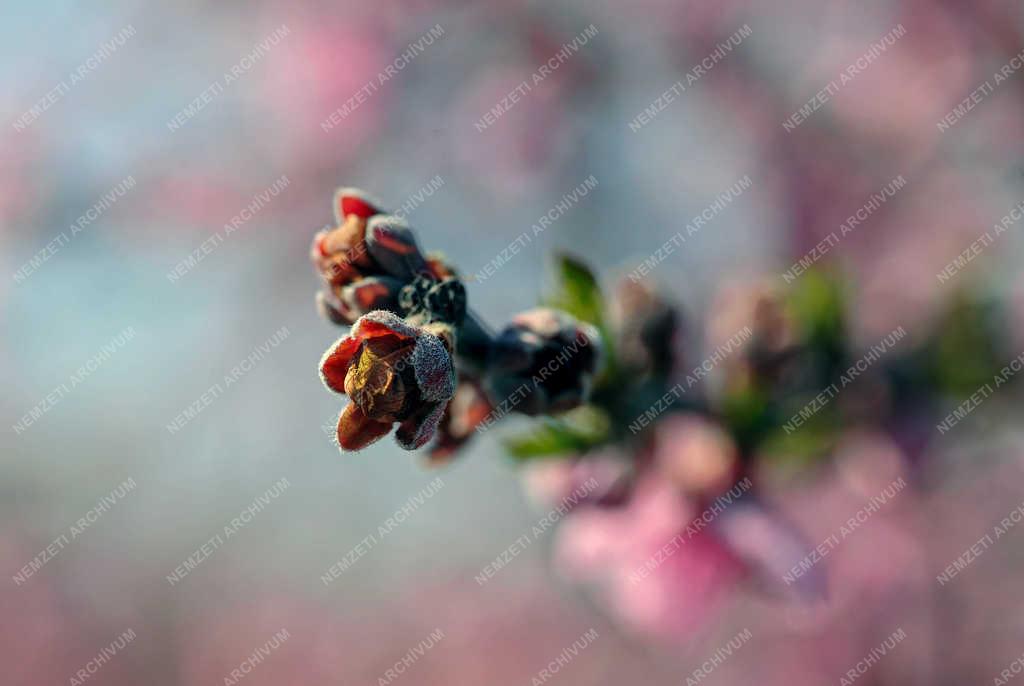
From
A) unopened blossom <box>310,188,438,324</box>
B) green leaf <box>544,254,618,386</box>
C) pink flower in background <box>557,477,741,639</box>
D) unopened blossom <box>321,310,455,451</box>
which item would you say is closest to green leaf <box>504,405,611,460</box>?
green leaf <box>544,254,618,386</box>

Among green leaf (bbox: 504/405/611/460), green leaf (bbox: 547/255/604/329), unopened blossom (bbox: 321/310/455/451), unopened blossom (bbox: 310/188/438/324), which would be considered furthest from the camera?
green leaf (bbox: 504/405/611/460)

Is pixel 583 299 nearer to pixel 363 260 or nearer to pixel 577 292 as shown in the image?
pixel 577 292

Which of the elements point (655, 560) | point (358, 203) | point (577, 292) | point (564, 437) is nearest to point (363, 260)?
point (358, 203)

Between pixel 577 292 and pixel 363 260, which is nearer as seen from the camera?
pixel 363 260

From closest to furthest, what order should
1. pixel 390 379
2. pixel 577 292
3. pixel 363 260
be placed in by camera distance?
pixel 390 379
pixel 363 260
pixel 577 292

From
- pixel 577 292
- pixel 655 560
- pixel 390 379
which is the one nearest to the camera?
pixel 390 379

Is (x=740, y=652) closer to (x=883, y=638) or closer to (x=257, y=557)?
(x=883, y=638)

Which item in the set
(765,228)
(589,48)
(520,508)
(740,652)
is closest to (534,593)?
(520,508)

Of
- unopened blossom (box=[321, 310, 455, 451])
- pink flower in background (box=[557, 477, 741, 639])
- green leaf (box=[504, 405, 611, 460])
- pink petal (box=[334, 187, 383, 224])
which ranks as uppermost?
pink petal (box=[334, 187, 383, 224])

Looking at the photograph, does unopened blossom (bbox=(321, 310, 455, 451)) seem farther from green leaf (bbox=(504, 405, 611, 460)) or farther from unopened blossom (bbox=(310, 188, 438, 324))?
green leaf (bbox=(504, 405, 611, 460))

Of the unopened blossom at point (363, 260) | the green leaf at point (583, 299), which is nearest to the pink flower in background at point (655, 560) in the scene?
the green leaf at point (583, 299)

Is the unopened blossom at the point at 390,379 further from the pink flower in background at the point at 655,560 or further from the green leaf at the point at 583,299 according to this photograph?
the pink flower in background at the point at 655,560
